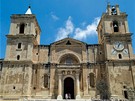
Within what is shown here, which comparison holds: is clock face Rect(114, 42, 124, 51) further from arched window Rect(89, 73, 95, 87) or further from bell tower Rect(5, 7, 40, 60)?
bell tower Rect(5, 7, 40, 60)

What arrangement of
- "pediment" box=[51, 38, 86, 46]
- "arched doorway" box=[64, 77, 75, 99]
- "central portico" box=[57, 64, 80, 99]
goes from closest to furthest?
"central portico" box=[57, 64, 80, 99], "arched doorway" box=[64, 77, 75, 99], "pediment" box=[51, 38, 86, 46]

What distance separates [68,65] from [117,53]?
8570 mm

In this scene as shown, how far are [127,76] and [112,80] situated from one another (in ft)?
8.61

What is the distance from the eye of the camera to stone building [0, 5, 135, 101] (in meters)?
30.0

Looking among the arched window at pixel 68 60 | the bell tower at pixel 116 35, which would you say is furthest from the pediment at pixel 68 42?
the bell tower at pixel 116 35

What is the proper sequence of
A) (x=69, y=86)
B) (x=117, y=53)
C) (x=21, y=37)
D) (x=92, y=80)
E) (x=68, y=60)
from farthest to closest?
(x=68, y=60), (x=21, y=37), (x=69, y=86), (x=92, y=80), (x=117, y=53)

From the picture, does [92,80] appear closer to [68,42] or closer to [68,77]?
[68,77]

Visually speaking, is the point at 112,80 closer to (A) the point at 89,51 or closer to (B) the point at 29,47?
(A) the point at 89,51

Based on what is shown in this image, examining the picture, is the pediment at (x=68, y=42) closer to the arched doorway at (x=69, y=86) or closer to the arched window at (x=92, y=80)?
the arched window at (x=92, y=80)

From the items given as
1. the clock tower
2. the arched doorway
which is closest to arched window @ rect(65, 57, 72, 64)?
the arched doorway

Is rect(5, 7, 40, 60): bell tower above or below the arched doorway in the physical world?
above

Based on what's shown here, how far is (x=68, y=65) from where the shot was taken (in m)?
32.0

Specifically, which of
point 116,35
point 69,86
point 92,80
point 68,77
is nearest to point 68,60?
point 68,77

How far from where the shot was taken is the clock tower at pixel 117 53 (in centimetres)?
2970
